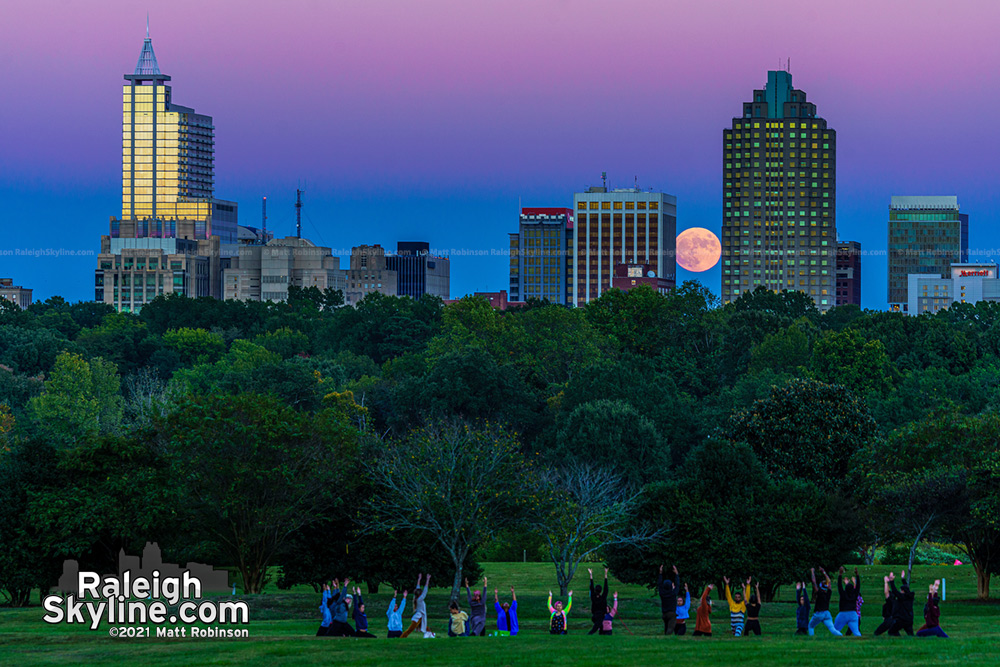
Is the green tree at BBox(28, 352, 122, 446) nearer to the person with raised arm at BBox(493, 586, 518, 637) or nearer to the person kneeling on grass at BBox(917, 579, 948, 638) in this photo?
the person with raised arm at BBox(493, 586, 518, 637)

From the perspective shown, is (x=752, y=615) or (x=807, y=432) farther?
(x=807, y=432)

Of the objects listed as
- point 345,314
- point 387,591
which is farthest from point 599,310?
point 387,591

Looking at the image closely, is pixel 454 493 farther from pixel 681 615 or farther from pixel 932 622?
pixel 932 622

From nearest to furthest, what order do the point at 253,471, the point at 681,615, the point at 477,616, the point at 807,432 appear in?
the point at 681,615 < the point at 477,616 < the point at 253,471 < the point at 807,432

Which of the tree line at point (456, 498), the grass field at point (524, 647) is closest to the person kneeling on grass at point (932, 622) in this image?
the grass field at point (524, 647)

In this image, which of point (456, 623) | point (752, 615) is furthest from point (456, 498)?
point (752, 615)

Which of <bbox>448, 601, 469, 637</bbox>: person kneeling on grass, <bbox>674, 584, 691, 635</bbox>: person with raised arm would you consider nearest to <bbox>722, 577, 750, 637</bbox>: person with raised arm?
<bbox>674, 584, 691, 635</bbox>: person with raised arm

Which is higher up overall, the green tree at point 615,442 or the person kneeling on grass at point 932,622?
the green tree at point 615,442

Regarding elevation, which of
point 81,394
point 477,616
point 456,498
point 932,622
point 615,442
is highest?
point 81,394

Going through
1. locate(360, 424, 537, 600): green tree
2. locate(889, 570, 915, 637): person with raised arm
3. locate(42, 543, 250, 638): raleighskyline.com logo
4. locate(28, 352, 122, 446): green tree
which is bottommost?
locate(42, 543, 250, 638): raleighskyline.com logo

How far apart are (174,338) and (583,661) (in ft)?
499

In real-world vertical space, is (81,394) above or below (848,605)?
above

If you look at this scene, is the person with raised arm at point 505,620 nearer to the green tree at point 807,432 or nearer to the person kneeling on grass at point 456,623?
the person kneeling on grass at point 456,623

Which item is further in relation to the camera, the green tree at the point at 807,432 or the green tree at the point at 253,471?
the green tree at the point at 807,432
